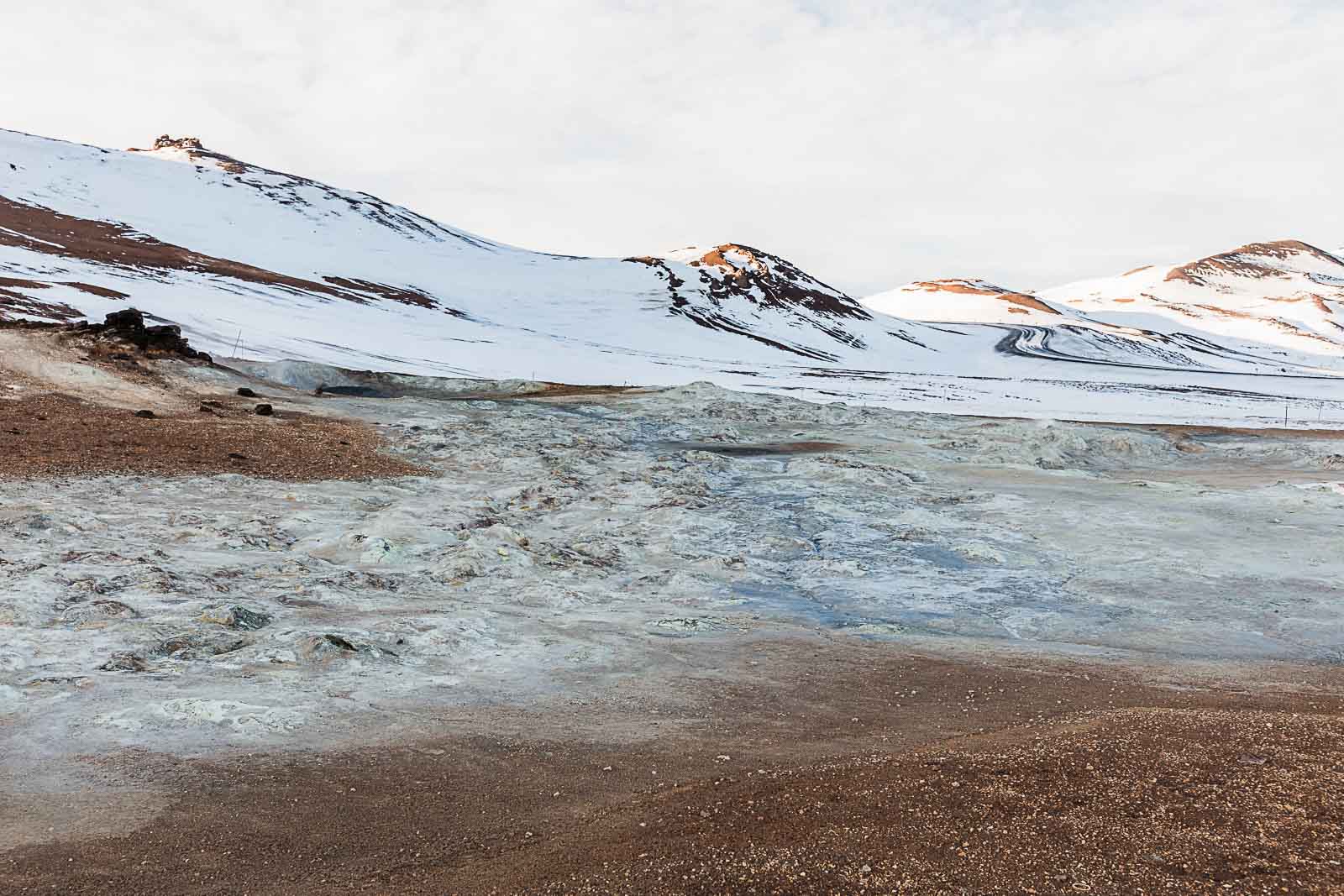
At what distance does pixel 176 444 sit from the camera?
18.3 m

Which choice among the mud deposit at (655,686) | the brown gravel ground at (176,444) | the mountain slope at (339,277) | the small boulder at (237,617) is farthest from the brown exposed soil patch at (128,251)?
the small boulder at (237,617)

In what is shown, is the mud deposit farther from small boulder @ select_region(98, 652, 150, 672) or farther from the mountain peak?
the mountain peak

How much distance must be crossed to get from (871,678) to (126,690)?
21.8 feet

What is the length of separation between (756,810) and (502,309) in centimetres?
9514

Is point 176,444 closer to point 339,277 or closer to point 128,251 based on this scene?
point 128,251

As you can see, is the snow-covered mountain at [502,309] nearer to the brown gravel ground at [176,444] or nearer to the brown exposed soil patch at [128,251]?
the brown exposed soil patch at [128,251]

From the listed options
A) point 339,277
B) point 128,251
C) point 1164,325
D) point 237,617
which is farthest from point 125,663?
point 1164,325

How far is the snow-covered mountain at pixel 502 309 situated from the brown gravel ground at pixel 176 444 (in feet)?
67.2

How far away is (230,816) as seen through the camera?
566 centimetres

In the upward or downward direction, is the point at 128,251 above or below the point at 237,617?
above

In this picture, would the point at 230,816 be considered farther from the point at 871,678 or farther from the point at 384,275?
the point at 384,275

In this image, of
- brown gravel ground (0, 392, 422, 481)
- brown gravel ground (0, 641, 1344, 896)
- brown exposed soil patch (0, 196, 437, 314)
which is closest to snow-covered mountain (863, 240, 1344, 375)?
brown exposed soil patch (0, 196, 437, 314)

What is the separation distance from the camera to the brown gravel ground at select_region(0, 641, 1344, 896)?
4879mm

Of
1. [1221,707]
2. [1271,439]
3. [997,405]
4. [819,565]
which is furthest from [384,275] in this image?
[1221,707]
